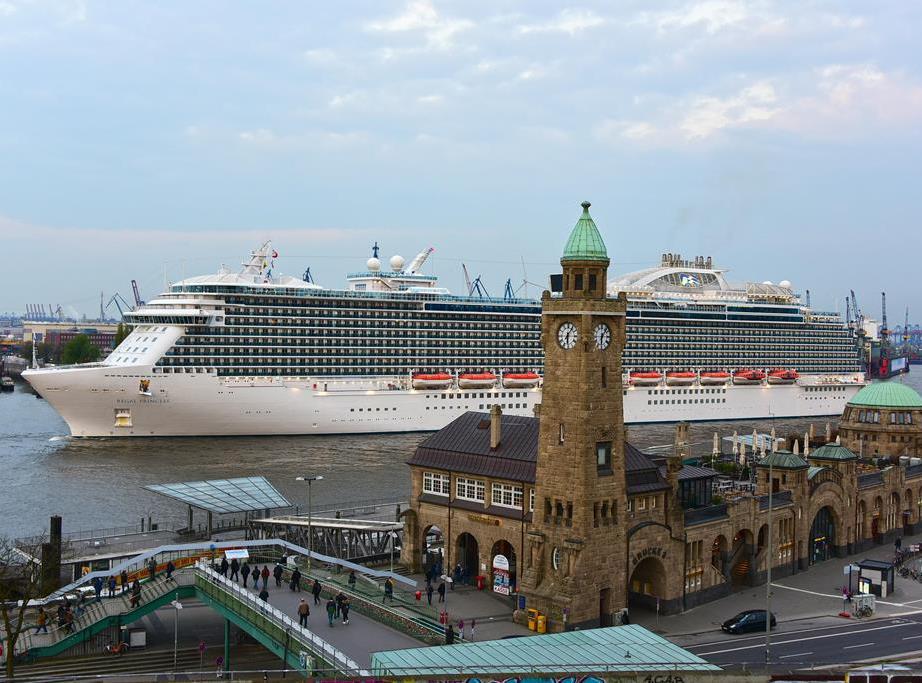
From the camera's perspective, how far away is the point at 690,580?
146ft

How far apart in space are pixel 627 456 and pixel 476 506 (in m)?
7.01

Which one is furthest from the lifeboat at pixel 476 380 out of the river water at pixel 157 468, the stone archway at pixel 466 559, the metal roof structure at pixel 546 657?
the metal roof structure at pixel 546 657

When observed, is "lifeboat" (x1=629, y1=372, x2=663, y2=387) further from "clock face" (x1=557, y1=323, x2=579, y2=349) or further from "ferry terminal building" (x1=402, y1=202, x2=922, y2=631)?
"clock face" (x1=557, y1=323, x2=579, y2=349)

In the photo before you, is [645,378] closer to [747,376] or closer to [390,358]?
[747,376]

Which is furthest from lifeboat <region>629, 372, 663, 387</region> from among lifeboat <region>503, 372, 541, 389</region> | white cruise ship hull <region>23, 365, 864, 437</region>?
white cruise ship hull <region>23, 365, 864, 437</region>

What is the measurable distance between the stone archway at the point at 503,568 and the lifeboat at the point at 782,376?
11059 centimetres

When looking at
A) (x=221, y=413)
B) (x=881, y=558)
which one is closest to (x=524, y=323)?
(x=221, y=413)

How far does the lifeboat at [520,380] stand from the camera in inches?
4859

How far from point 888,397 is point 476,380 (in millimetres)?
57659

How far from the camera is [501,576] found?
142 ft

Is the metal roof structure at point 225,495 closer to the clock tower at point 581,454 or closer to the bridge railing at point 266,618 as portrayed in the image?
the bridge railing at point 266,618

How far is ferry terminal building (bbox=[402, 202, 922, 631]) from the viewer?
39.9 m

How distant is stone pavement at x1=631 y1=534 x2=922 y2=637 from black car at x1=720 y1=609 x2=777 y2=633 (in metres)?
0.82

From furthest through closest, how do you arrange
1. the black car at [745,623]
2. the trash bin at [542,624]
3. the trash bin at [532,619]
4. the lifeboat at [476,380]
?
the lifeboat at [476,380] → the black car at [745,623] → the trash bin at [532,619] → the trash bin at [542,624]
